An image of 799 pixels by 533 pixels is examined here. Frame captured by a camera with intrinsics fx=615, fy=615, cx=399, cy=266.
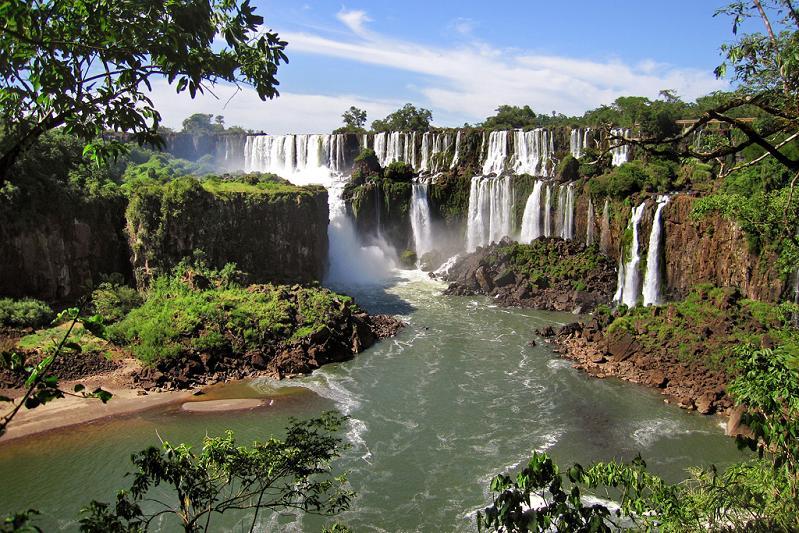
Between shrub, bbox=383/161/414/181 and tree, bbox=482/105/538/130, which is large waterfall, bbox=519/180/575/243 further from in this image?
tree, bbox=482/105/538/130

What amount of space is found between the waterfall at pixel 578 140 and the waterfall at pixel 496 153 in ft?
16.6

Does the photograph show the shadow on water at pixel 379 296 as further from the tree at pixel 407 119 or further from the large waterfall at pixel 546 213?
the tree at pixel 407 119

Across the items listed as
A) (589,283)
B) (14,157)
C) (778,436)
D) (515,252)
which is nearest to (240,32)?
(14,157)

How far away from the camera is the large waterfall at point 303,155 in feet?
162

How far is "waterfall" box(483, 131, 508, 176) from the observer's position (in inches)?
1786

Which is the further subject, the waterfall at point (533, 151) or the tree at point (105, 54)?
the waterfall at point (533, 151)

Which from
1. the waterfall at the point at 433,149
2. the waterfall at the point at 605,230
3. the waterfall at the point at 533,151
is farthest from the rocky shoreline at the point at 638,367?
the waterfall at the point at 433,149

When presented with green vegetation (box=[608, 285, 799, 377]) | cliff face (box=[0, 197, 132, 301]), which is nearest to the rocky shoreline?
green vegetation (box=[608, 285, 799, 377])

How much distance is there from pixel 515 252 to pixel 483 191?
21.4ft

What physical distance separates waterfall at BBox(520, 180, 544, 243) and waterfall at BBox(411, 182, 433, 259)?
7713mm

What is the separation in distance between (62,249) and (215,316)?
7.80 m

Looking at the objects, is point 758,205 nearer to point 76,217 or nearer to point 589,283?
point 589,283

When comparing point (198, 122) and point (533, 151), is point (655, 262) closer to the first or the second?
point (533, 151)

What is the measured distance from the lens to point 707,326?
22.5 meters
